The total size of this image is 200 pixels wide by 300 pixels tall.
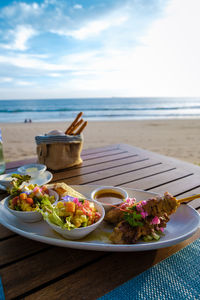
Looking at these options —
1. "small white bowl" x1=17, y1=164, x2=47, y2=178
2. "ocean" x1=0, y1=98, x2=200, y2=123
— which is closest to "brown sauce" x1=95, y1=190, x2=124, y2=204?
"small white bowl" x1=17, y1=164, x2=47, y2=178

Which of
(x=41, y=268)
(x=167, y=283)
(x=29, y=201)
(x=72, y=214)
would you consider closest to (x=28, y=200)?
(x=29, y=201)

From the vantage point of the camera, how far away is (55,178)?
6.90 feet

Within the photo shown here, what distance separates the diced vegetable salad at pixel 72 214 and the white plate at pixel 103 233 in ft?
0.27

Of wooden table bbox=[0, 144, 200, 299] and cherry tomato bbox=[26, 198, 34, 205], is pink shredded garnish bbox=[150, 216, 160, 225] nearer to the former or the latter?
wooden table bbox=[0, 144, 200, 299]

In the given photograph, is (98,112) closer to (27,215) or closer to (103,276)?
(27,215)

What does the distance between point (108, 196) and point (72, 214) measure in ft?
1.58

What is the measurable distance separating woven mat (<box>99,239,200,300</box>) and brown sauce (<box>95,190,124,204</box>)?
1.81 feet

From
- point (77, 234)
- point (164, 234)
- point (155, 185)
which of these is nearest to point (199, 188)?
point (155, 185)

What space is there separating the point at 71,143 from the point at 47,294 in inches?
69.2

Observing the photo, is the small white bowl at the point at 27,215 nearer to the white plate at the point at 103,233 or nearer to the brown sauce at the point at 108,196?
the white plate at the point at 103,233

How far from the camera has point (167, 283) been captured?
878mm

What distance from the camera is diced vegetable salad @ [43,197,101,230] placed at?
1.05 m

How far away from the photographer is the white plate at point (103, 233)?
38.8 inches

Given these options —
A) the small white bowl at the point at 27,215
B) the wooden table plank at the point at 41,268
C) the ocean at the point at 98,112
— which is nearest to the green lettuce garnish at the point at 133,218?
the wooden table plank at the point at 41,268
